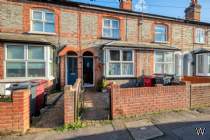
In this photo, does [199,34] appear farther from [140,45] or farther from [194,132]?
[194,132]

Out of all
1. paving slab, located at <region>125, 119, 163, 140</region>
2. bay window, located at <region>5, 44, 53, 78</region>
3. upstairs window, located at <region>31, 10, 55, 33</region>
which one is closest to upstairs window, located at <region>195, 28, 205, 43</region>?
upstairs window, located at <region>31, 10, 55, 33</region>

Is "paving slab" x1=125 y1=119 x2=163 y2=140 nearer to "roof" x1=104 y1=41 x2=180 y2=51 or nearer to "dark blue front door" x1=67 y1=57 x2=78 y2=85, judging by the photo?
A: "roof" x1=104 y1=41 x2=180 y2=51

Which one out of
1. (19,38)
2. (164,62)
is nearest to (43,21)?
(19,38)

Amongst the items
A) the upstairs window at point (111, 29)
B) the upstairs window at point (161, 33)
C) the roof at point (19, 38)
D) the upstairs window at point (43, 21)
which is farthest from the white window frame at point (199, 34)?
the roof at point (19, 38)

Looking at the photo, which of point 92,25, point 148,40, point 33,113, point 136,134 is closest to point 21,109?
point 33,113

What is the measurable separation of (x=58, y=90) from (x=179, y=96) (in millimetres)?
7791

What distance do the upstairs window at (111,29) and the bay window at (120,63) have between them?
150 centimetres

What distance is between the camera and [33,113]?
5895mm

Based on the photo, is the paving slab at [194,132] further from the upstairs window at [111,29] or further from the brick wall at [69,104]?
the upstairs window at [111,29]

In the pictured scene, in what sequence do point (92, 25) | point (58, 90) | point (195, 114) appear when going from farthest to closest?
point (92, 25)
point (58, 90)
point (195, 114)

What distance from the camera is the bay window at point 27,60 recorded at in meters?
9.86

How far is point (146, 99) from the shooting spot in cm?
610

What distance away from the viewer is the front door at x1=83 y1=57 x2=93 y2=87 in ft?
41.3

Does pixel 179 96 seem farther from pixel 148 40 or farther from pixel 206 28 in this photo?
pixel 206 28
